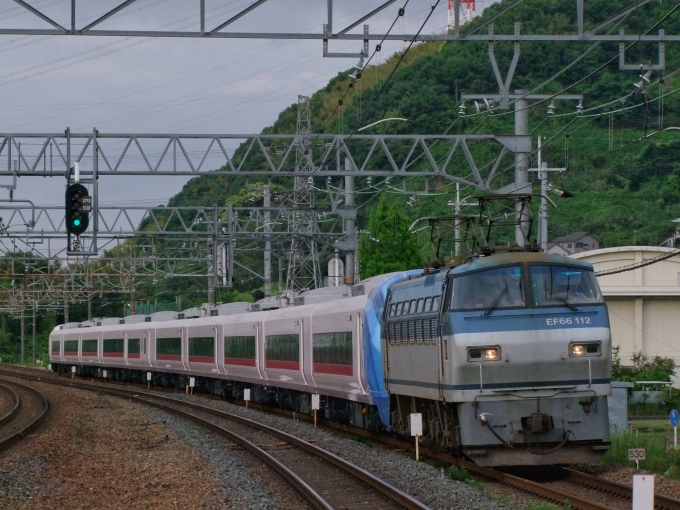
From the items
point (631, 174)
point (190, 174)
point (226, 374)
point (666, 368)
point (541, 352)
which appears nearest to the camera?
point (541, 352)

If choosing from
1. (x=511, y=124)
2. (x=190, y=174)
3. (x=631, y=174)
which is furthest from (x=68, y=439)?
(x=631, y=174)

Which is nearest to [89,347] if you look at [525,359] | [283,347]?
[283,347]

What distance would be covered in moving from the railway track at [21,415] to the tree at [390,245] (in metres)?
18.1

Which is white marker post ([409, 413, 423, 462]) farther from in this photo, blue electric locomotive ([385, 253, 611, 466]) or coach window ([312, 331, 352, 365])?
coach window ([312, 331, 352, 365])

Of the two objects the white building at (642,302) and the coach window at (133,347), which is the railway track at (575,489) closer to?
the white building at (642,302)

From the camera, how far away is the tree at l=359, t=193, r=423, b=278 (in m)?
56.1

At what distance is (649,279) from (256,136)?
1115 inches

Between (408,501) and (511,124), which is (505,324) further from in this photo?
(511,124)

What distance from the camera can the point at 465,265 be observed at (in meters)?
15.7

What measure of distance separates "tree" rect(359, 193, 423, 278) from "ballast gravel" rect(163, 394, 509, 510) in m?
29.8

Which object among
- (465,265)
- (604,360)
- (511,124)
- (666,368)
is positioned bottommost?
(666,368)

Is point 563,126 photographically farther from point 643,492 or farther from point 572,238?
point 643,492

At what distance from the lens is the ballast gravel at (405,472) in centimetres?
1371

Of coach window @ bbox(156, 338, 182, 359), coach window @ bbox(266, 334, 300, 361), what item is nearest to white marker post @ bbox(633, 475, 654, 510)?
coach window @ bbox(266, 334, 300, 361)
